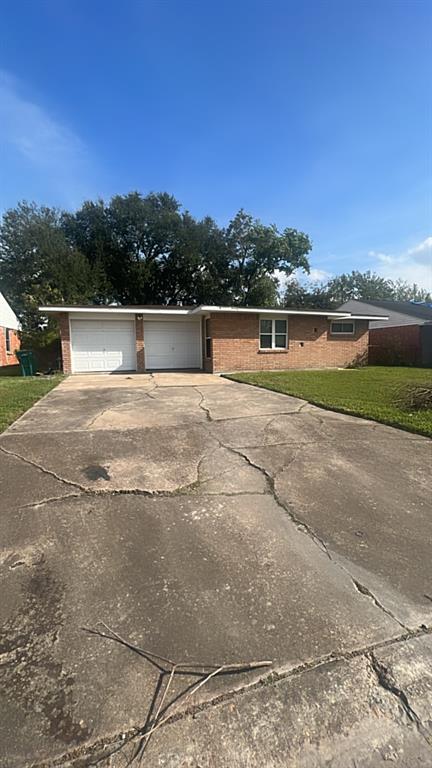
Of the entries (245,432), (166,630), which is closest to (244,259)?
(245,432)

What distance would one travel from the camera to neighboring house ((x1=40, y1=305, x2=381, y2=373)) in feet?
45.8

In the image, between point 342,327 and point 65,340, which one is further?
point 342,327

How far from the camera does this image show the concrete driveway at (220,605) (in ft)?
4.32

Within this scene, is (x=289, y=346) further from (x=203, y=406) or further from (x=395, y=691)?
(x=395, y=691)

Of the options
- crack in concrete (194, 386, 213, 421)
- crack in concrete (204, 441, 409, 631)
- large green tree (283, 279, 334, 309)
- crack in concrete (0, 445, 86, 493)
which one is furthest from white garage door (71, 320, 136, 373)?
large green tree (283, 279, 334, 309)

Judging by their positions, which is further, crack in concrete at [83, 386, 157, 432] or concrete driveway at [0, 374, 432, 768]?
crack in concrete at [83, 386, 157, 432]

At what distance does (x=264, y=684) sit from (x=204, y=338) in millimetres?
14474

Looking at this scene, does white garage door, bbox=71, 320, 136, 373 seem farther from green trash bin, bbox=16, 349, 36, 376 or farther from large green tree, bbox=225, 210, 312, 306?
large green tree, bbox=225, 210, 312, 306

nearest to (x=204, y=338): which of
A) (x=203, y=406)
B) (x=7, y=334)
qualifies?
(x=203, y=406)

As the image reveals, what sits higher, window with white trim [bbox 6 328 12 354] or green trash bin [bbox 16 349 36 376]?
window with white trim [bbox 6 328 12 354]

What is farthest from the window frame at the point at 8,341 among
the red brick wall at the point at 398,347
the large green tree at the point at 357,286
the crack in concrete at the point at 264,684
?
the large green tree at the point at 357,286

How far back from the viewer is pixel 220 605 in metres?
1.96

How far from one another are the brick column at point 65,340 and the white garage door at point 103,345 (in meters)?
0.20

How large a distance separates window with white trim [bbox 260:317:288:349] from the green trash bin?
9.27 m
